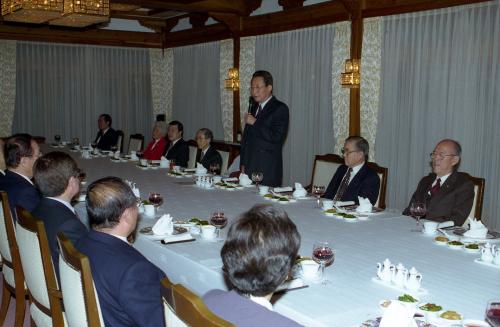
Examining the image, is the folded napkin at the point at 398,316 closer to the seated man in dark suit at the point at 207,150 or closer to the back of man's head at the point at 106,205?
the back of man's head at the point at 106,205

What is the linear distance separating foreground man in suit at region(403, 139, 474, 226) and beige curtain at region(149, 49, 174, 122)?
8.01 metres

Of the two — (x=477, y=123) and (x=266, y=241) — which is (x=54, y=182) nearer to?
(x=266, y=241)

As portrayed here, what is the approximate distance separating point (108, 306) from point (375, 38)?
208 inches

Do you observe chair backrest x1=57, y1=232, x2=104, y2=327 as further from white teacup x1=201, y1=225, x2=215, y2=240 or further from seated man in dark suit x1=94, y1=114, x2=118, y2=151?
seated man in dark suit x1=94, y1=114, x2=118, y2=151

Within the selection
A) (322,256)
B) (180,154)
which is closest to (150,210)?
(322,256)

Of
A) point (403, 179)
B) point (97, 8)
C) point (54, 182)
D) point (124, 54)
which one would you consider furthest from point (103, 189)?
point (124, 54)

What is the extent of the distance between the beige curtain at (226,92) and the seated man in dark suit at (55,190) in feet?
21.2

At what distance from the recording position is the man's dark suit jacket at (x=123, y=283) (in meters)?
2.10

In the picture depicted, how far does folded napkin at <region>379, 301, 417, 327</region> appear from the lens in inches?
72.9

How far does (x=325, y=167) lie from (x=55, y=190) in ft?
10.0

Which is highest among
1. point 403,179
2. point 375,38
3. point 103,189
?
point 375,38

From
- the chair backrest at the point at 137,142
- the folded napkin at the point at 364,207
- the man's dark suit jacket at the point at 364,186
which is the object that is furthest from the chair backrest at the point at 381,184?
the chair backrest at the point at 137,142

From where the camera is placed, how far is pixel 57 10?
5445 millimetres

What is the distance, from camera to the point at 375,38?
675 centimetres
